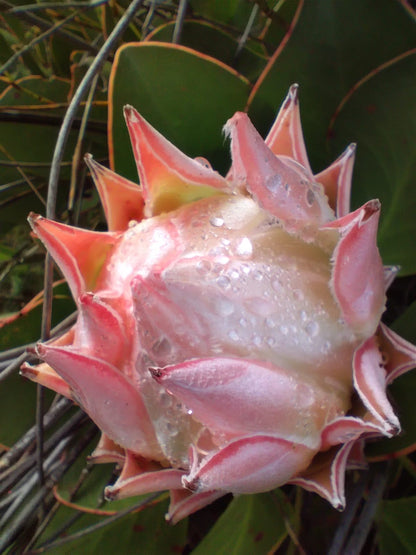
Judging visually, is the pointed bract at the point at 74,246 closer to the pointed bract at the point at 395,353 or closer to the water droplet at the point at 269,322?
the water droplet at the point at 269,322

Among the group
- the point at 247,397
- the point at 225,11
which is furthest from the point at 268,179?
the point at 225,11

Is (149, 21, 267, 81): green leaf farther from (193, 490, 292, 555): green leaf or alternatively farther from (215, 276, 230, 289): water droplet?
(193, 490, 292, 555): green leaf

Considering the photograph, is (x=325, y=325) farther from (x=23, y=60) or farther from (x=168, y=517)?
(x=23, y=60)

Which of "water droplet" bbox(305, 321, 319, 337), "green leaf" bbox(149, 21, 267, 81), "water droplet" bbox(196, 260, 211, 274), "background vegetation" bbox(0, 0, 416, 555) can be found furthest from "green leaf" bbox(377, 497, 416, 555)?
"green leaf" bbox(149, 21, 267, 81)

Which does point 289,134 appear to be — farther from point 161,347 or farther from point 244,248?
point 161,347

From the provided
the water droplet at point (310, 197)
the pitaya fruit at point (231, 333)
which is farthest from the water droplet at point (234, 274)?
the water droplet at point (310, 197)

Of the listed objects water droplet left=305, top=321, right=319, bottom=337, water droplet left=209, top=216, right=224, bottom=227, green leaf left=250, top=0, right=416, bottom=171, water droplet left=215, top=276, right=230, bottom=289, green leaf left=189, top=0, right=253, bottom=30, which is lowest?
water droplet left=305, top=321, right=319, bottom=337
